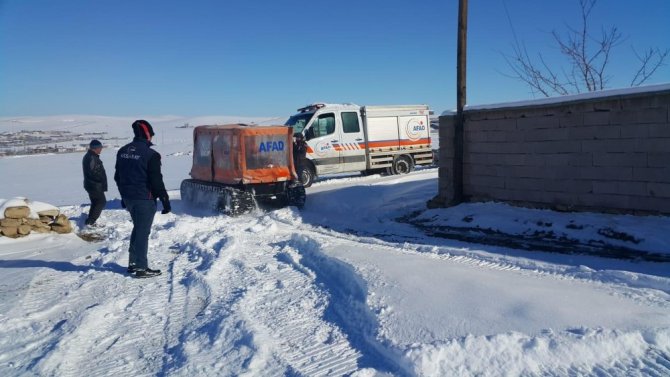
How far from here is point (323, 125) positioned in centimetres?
1553

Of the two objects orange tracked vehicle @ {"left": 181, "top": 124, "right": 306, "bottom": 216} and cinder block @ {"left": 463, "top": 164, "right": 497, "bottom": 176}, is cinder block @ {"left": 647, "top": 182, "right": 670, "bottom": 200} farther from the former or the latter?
orange tracked vehicle @ {"left": 181, "top": 124, "right": 306, "bottom": 216}

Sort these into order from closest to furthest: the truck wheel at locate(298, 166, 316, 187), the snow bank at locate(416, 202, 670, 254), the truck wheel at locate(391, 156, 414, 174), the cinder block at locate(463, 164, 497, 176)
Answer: the snow bank at locate(416, 202, 670, 254), the cinder block at locate(463, 164, 497, 176), the truck wheel at locate(298, 166, 316, 187), the truck wheel at locate(391, 156, 414, 174)

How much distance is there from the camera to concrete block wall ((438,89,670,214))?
742cm

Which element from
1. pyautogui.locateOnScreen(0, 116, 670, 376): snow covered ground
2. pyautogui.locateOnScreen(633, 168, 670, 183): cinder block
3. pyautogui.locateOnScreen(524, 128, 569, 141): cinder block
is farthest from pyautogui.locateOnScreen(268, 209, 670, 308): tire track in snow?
pyautogui.locateOnScreen(524, 128, 569, 141): cinder block

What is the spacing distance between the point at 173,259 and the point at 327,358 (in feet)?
13.6

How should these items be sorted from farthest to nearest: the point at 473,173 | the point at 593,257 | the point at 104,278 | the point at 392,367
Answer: the point at 473,173 → the point at 593,257 → the point at 104,278 → the point at 392,367

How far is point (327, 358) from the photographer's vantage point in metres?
3.65

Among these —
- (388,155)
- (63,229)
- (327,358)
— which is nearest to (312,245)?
(327,358)

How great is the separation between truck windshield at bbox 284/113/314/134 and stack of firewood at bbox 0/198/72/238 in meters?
7.69

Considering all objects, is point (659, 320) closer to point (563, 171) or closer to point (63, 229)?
point (563, 171)

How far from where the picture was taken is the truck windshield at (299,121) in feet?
50.3

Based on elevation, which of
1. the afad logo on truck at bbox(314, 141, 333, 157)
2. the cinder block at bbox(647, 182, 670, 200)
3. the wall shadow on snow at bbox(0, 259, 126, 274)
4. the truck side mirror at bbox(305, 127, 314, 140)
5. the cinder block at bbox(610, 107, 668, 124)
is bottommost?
the wall shadow on snow at bbox(0, 259, 126, 274)

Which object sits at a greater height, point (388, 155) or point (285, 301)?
point (388, 155)

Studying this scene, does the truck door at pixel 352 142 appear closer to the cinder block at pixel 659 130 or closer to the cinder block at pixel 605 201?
the cinder block at pixel 605 201
